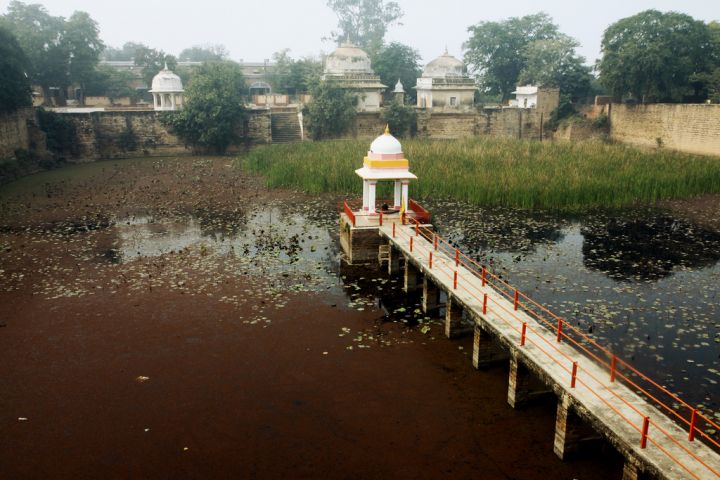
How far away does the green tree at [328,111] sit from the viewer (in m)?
44.8

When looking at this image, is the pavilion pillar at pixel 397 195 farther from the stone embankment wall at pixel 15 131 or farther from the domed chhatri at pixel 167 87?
the domed chhatri at pixel 167 87

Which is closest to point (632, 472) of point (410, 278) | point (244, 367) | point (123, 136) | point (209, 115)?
point (244, 367)

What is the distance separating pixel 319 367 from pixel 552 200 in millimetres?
15892

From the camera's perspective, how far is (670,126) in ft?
125

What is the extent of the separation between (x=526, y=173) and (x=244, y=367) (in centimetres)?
1902

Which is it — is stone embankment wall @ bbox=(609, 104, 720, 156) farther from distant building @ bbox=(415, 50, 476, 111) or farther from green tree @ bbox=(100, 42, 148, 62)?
green tree @ bbox=(100, 42, 148, 62)

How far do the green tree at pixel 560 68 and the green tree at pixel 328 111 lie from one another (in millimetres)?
15887

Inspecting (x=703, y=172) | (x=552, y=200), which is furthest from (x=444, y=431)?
(x=703, y=172)

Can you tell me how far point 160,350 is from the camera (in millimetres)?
12469

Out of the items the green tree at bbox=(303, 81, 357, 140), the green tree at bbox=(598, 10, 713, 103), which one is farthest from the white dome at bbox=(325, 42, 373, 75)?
the green tree at bbox=(598, 10, 713, 103)

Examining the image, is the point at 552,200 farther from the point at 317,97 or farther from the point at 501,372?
the point at 317,97

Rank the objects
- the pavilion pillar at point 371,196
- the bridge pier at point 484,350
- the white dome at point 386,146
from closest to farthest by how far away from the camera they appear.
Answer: the bridge pier at point 484,350 → the white dome at point 386,146 → the pavilion pillar at point 371,196

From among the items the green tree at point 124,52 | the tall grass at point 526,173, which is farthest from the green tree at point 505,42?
the green tree at point 124,52

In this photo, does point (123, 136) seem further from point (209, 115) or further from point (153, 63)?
point (153, 63)
